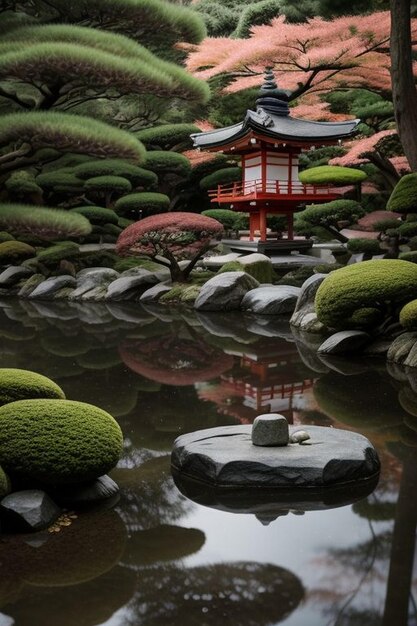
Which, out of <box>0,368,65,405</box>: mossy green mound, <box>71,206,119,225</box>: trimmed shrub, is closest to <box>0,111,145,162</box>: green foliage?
<box>71,206,119,225</box>: trimmed shrub

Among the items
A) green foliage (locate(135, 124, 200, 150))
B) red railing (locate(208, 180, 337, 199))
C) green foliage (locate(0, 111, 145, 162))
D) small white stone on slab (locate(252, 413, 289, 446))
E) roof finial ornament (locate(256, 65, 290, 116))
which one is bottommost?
small white stone on slab (locate(252, 413, 289, 446))

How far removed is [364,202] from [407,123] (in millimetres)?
10403

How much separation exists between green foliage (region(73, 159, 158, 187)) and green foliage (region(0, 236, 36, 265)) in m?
2.89

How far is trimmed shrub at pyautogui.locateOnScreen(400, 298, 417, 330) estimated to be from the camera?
25.5 feet

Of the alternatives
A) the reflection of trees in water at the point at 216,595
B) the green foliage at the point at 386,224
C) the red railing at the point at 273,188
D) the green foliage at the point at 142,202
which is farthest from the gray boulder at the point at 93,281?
the reflection of trees in water at the point at 216,595

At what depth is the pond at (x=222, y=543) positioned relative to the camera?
10.1ft

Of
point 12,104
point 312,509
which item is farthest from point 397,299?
point 12,104

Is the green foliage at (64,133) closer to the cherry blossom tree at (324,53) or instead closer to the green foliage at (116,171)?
the cherry blossom tree at (324,53)

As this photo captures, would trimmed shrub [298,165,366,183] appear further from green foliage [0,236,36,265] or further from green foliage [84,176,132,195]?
green foliage [0,236,36,265]

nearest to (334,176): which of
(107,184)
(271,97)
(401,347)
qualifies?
(271,97)

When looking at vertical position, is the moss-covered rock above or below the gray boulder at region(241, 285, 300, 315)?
above

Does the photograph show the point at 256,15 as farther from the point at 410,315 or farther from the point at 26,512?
the point at 26,512

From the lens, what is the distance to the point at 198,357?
29.0ft

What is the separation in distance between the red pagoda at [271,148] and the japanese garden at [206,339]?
75 millimetres
